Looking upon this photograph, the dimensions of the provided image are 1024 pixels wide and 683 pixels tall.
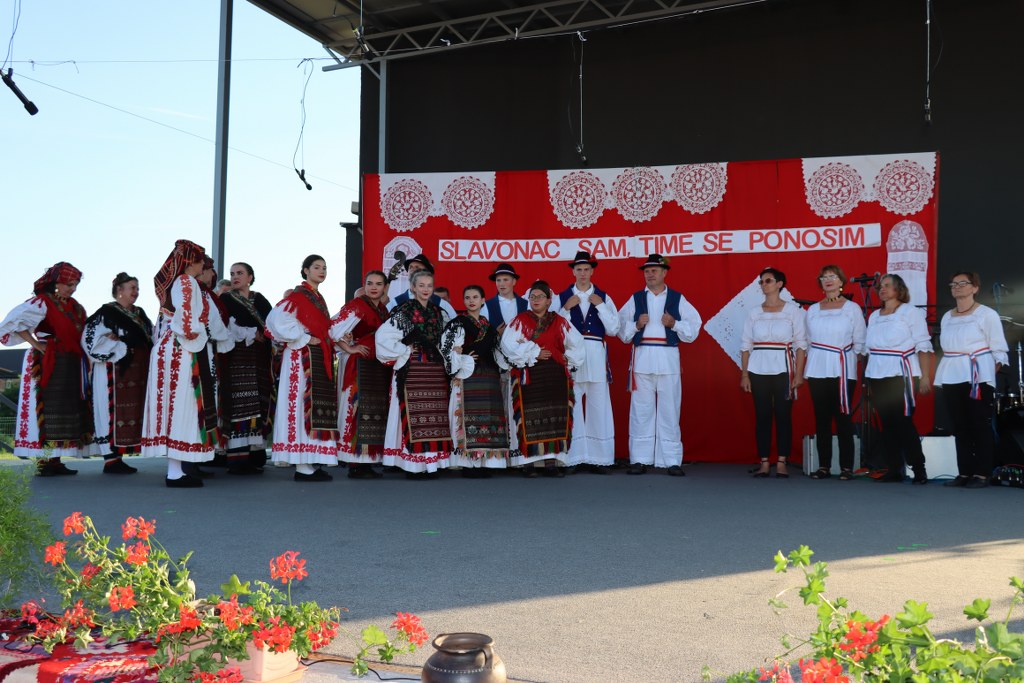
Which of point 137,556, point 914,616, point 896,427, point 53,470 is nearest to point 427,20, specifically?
point 53,470

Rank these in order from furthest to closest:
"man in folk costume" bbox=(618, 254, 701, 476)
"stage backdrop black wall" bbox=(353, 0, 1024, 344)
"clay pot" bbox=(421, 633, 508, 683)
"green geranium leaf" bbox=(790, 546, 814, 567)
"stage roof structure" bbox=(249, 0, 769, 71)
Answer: "stage roof structure" bbox=(249, 0, 769, 71), "stage backdrop black wall" bbox=(353, 0, 1024, 344), "man in folk costume" bbox=(618, 254, 701, 476), "clay pot" bbox=(421, 633, 508, 683), "green geranium leaf" bbox=(790, 546, 814, 567)

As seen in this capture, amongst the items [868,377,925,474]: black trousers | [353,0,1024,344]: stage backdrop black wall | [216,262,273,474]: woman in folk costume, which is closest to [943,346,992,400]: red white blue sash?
[868,377,925,474]: black trousers

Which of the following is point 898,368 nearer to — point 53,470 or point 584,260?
point 584,260

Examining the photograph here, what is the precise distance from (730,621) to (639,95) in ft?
23.8

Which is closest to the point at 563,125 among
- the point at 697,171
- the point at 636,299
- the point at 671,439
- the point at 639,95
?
the point at 639,95

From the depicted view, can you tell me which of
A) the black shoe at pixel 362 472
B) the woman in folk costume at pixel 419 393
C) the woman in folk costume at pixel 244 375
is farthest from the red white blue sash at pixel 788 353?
the woman in folk costume at pixel 244 375

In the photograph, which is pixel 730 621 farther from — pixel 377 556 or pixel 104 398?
pixel 104 398

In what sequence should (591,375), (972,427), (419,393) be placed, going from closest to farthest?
(972,427)
(419,393)
(591,375)

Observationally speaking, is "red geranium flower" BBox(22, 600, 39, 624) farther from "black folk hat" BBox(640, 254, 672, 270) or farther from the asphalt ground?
"black folk hat" BBox(640, 254, 672, 270)

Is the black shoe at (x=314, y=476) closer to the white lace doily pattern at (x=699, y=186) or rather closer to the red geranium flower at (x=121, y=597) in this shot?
the white lace doily pattern at (x=699, y=186)

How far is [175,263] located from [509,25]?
16.8 ft

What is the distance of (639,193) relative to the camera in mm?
7230

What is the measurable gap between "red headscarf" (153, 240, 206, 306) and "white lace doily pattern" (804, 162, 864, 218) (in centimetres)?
450

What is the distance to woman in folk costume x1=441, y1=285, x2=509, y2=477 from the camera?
19.7 feet
